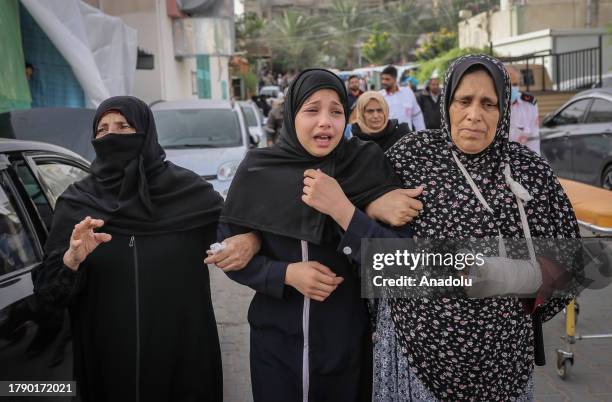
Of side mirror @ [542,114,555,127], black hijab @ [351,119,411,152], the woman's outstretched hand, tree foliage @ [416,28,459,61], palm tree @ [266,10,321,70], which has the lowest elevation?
the woman's outstretched hand

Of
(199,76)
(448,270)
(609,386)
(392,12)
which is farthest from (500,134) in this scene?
(392,12)

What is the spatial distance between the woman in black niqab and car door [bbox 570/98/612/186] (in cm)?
781

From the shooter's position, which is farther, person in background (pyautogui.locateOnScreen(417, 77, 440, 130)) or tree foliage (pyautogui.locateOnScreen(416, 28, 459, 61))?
tree foliage (pyautogui.locateOnScreen(416, 28, 459, 61))

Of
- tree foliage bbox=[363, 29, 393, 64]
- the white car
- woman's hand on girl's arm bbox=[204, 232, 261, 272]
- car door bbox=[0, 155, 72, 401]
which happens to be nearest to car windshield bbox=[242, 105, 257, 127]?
the white car

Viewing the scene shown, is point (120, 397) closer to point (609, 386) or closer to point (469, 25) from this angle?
Result: point (609, 386)

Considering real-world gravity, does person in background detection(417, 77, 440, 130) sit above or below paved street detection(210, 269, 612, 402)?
above

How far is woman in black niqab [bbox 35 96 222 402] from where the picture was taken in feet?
8.36

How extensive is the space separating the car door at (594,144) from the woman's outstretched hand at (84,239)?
26.9ft

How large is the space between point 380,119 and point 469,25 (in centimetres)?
2920

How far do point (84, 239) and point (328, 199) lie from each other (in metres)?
0.87

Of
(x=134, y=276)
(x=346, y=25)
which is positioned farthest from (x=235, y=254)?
(x=346, y=25)

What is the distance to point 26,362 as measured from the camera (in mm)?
2463

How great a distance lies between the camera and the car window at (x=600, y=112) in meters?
9.24

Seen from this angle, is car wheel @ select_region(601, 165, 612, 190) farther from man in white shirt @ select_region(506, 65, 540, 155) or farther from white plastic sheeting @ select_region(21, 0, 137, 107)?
white plastic sheeting @ select_region(21, 0, 137, 107)
